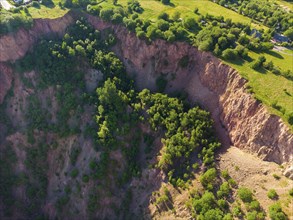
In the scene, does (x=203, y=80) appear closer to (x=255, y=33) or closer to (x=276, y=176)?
(x=255, y=33)

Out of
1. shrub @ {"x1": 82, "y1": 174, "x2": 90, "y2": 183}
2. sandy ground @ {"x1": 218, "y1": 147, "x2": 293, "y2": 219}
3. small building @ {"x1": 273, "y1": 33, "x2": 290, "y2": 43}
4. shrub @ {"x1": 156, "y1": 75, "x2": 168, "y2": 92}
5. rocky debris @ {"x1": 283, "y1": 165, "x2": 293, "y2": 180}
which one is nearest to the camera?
sandy ground @ {"x1": 218, "y1": 147, "x2": 293, "y2": 219}

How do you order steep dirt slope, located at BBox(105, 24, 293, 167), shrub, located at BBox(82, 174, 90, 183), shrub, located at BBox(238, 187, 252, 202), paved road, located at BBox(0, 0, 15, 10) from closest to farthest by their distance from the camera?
shrub, located at BBox(238, 187, 252, 202)
steep dirt slope, located at BBox(105, 24, 293, 167)
shrub, located at BBox(82, 174, 90, 183)
paved road, located at BBox(0, 0, 15, 10)

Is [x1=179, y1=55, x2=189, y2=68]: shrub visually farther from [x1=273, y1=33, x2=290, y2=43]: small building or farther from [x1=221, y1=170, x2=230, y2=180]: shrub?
[x1=221, y1=170, x2=230, y2=180]: shrub

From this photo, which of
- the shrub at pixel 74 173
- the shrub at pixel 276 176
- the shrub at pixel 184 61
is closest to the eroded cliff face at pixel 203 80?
the shrub at pixel 184 61

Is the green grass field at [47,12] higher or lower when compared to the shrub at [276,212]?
higher

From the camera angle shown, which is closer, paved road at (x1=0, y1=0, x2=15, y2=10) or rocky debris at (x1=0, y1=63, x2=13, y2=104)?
rocky debris at (x1=0, y1=63, x2=13, y2=104)

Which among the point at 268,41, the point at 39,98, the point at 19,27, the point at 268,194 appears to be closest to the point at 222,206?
the point at 268,194

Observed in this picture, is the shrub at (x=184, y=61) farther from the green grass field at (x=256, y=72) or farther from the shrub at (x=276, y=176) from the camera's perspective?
the shrub at (x=276, y=176)

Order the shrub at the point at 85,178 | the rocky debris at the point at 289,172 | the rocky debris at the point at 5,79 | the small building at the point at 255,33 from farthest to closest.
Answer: the small building at the point at 255,33 → the rocky debris at the point at 5,79 → the shrub at the point at 85,178 → the rocky debris at the point at 289,172

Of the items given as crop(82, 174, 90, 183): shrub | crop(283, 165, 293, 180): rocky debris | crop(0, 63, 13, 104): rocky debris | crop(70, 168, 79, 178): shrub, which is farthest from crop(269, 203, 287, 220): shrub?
crop(0, 63, 13, 104): rocky debris
